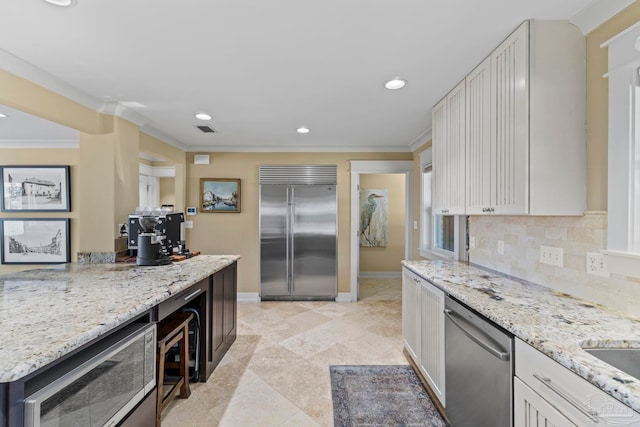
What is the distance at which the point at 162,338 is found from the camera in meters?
1.88

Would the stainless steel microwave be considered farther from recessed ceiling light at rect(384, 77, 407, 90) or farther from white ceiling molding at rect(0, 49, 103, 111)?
recessed ceiling light at rect(384, 77, 407, 90)

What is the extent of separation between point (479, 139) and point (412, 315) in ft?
5.01

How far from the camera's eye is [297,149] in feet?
14.9

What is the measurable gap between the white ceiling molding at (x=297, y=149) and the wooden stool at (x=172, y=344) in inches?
114

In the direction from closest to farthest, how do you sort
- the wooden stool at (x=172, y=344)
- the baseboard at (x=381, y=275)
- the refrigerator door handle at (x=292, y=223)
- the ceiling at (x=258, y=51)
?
the ceiling at (x=258, y=51) → the wooden stool at (x=172, y=344) → the refrigerator door handle at (x=292, y=223) → the baseboard at (x=381, y=275)

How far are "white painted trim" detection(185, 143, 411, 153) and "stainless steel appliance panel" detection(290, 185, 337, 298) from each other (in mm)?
581

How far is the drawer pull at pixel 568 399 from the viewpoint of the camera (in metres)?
0.88

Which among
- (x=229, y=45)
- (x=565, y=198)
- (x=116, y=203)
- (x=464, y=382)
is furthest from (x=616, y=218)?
(x=116, y=203)

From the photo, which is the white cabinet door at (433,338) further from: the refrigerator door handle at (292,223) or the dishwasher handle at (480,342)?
the refrigerator door handle at (292,223)

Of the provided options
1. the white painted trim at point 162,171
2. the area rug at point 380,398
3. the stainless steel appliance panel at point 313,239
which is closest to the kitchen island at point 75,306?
the area rug at point 380,398

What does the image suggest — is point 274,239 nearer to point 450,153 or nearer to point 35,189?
point 450,153

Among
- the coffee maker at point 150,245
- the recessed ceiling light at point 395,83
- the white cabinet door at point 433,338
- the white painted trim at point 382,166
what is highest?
the recessed ceiling light at point 395,83

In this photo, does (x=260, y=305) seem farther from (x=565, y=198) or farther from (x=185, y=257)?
(x=565, y=198)

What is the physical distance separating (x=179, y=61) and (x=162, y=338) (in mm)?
1830
